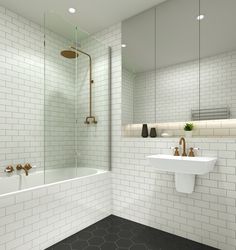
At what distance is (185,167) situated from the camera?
1894 mm

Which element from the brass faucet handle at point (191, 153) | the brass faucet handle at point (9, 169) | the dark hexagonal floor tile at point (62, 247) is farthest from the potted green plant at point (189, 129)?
the brass faucet handle at point (9, 169)

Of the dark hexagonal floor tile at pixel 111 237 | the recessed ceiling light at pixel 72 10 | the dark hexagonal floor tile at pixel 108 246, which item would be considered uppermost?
the recessed ceiling light at pixel 72 10

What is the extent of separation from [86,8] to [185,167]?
2.51 metres

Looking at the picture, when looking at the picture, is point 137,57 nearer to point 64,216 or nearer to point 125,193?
point 125,193

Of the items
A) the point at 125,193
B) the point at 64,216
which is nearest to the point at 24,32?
the point at 64,216

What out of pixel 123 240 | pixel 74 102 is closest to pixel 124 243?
pixel 123 240

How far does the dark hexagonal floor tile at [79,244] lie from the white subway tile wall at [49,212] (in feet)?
0.59

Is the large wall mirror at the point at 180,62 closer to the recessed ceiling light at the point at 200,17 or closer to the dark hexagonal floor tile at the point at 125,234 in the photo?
the recessed ceiling light at the point at 200,17

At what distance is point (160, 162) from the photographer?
6.75 feet

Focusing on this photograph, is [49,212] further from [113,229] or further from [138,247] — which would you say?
[138,247]

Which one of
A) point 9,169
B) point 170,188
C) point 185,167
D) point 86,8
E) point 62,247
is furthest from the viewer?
point 86,8

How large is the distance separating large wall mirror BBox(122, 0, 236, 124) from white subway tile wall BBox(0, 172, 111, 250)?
3.97 ft

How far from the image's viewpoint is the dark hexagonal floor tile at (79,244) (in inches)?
80.8

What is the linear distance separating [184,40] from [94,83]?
4.65 ft
